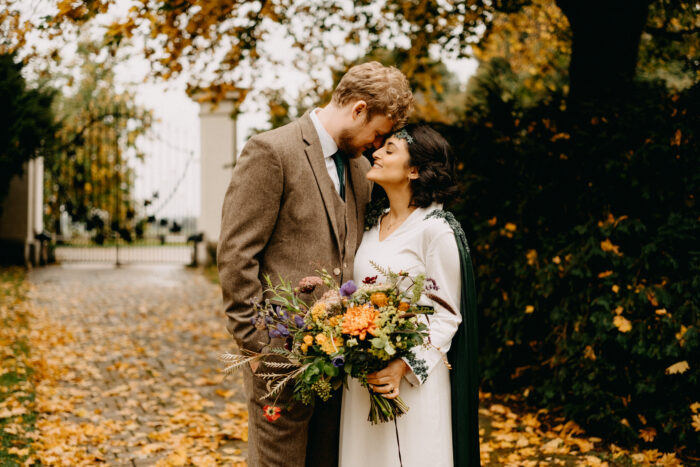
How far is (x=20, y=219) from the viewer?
44.2 feet

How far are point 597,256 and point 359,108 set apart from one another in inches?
102

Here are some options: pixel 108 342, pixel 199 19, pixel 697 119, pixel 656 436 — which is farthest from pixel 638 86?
pixel 108 342

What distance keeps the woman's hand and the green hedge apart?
2.47 meters

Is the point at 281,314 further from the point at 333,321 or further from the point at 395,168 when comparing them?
the point at 395,168

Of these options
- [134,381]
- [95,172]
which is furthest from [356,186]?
[95,172]

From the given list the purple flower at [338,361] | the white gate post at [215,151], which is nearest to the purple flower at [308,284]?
the purple flower at [338,361]

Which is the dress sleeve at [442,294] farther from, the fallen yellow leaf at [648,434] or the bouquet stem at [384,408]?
the fallen yellow leaf at [648,434]

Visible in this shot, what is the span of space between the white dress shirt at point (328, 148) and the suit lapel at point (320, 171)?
39 millimetres

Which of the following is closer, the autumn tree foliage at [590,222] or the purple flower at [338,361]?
the purple flower at [338,361]

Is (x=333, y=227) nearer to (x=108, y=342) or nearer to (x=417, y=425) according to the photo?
(x=417, y=425)

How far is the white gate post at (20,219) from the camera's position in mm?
13508

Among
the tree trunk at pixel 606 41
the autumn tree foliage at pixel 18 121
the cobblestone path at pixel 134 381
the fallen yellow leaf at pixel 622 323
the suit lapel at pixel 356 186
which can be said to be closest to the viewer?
the suit lapel at pixel 356 186

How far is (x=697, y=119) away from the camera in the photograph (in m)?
3.90

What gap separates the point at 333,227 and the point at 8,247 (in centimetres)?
1343
